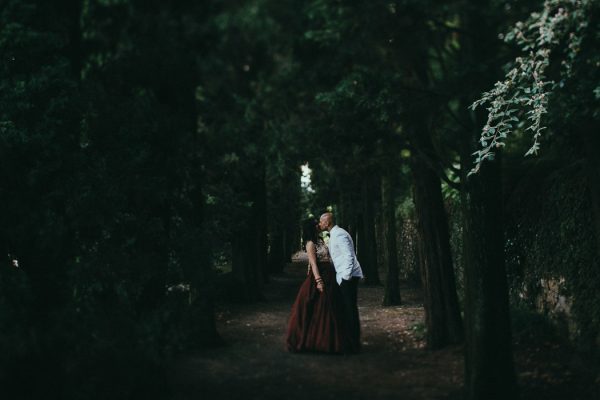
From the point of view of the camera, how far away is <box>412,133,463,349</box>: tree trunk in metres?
9.30

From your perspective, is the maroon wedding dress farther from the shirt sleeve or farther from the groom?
the shirt sleeve

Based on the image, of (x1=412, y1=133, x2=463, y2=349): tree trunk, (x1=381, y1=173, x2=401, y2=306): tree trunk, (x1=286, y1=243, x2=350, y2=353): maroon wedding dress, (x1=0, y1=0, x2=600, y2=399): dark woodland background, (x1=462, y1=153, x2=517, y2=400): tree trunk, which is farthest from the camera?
(x1=381, y1=173, x2=401, y2=306): tree trunk

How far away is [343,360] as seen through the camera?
8672 millimetres

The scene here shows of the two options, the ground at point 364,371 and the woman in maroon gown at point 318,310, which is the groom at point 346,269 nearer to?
the woman in maroon gown at point 318,310

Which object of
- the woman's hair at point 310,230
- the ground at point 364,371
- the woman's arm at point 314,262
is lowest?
the ground at point 364,371

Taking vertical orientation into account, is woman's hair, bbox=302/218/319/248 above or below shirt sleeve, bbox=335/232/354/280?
above

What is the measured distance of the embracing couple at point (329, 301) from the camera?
29.6 feet

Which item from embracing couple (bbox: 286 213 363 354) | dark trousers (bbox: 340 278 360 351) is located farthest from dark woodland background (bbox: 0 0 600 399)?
embracing couple (bbox: 286 213 363 354)

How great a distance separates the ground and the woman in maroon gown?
205mm

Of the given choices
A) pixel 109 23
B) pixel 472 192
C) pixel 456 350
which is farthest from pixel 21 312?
pixel 456 350

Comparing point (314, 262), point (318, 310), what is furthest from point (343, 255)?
point (318, 310)

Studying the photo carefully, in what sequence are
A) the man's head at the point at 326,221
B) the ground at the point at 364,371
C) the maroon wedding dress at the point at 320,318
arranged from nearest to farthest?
the ground at the point at 364,371 < the maroon wedding dress at the point at 320,318 < the man's head at the point at 326,221

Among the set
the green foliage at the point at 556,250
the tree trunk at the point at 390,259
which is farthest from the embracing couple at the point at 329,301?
the tree trunk at the point at 390,259

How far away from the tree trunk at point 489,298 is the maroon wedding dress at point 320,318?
→ 9.33 ft
